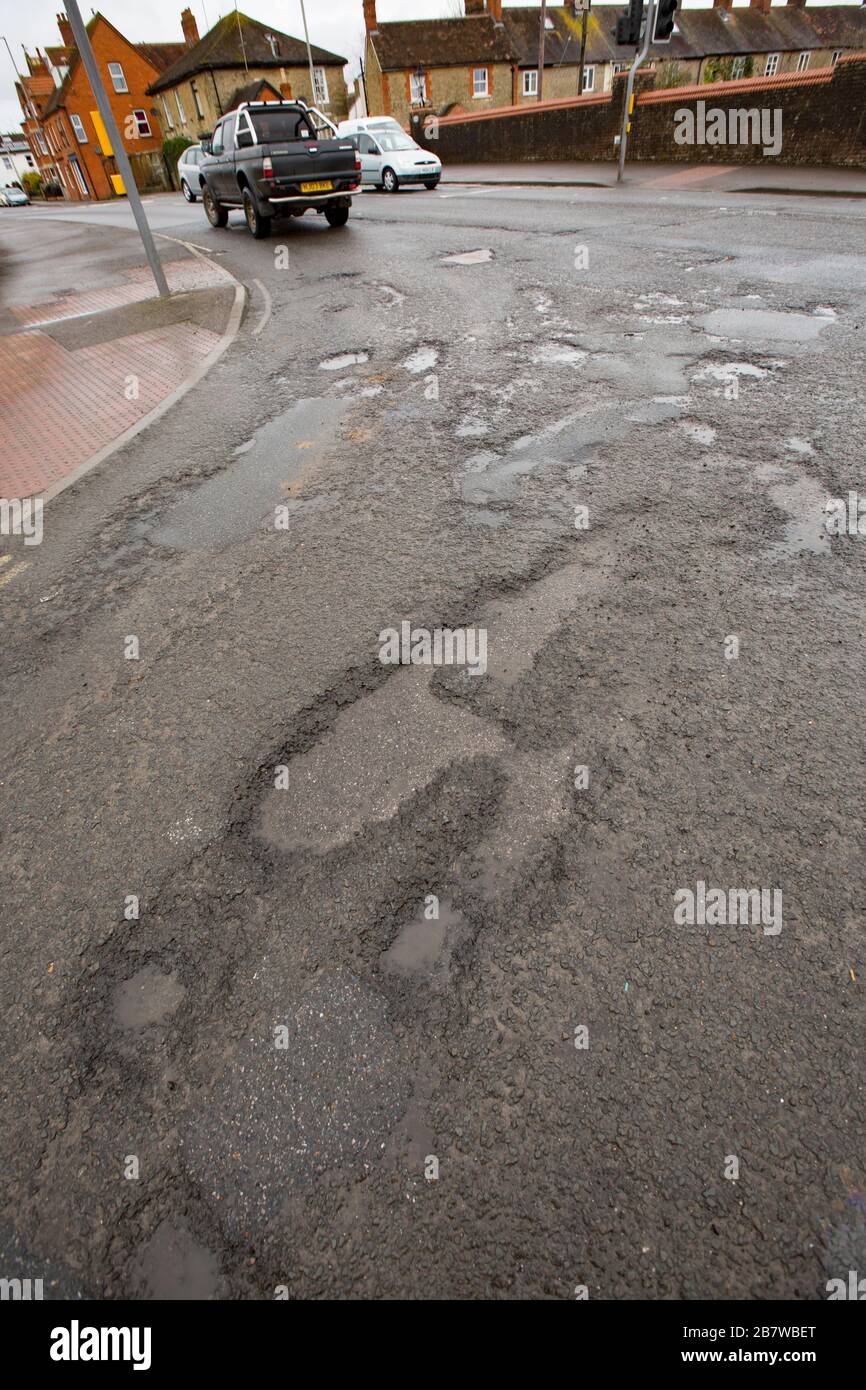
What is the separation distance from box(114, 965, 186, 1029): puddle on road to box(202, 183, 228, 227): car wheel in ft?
61.4

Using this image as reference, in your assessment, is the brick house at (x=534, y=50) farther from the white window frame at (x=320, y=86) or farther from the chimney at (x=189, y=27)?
the chimney at (x=189, y=27)

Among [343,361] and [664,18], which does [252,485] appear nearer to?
[343,361]

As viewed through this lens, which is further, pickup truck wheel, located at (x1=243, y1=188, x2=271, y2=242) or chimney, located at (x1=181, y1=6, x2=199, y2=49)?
chimney, located at (x1=181, y1=6, x2=199, y2=49)

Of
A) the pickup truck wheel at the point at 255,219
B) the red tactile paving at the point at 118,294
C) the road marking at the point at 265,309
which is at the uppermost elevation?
the pickup truck wheel at the point at 255,219

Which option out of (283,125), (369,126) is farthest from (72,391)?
(369,126)

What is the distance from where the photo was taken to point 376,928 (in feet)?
7.49

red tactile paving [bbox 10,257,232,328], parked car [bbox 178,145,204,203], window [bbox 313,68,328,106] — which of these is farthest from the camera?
window [bbox 313,68,328,106]

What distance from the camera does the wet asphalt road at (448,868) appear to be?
170 cm

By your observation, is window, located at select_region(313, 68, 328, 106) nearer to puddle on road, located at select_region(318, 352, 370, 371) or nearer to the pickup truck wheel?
the pickup truck wheel

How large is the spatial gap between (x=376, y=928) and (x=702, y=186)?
18657mm

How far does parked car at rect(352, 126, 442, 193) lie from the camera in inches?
779

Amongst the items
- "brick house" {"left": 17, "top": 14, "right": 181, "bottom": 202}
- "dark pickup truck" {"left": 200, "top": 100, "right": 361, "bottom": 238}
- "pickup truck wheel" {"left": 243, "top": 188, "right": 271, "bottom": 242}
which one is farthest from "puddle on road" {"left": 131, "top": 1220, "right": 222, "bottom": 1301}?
"brick house" {"left": 17, "top": 14, "right": 181, "bottom": 202}

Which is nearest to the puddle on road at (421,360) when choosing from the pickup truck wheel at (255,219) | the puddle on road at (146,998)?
the puddle on road at (146,998)
